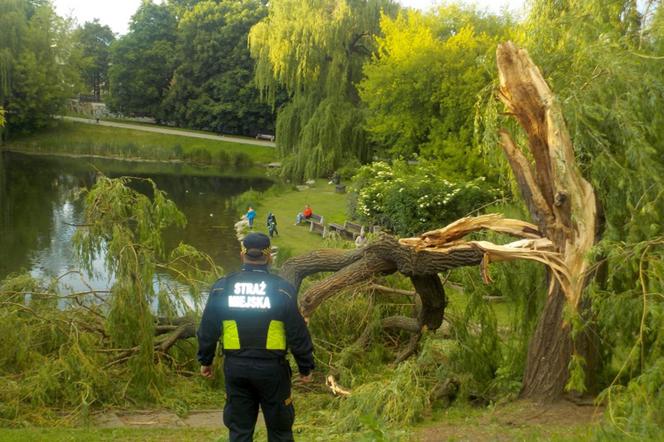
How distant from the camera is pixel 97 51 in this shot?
68.8 metres

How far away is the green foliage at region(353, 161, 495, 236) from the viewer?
2066cm

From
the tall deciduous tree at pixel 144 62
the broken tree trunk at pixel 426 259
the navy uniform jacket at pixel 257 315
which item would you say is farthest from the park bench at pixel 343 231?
the tall deciduous tree at pixel 144 62

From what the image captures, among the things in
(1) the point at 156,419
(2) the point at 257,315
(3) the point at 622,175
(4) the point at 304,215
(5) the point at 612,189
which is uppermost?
(3) the point at 622,175

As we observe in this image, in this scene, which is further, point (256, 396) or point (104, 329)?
point (104, 329)

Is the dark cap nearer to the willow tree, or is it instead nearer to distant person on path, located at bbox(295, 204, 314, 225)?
distant person on path, located at bbox(295, 204, 314, 225)

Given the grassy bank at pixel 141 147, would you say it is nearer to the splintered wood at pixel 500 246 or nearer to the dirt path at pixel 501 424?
the dirt path at pixel 501 424

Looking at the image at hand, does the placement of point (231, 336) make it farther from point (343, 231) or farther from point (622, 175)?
point (343, 231)

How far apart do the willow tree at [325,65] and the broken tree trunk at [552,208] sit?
26.1m

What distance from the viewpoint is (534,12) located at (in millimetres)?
12531

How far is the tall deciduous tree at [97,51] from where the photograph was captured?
6831 centimetres

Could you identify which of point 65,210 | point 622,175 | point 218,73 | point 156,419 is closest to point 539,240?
point 622,175

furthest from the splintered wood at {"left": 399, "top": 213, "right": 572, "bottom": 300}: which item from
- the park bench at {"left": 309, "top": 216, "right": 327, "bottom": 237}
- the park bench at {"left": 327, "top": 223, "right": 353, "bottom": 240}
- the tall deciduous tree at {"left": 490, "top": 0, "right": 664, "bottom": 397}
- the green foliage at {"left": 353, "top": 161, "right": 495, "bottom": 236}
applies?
the park bench at {"left": 309, "top": 216, "right": 327, "bottom": 237}

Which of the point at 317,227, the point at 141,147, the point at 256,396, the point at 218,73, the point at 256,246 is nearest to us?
the point at 256,246

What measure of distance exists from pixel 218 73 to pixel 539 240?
50136 mm
